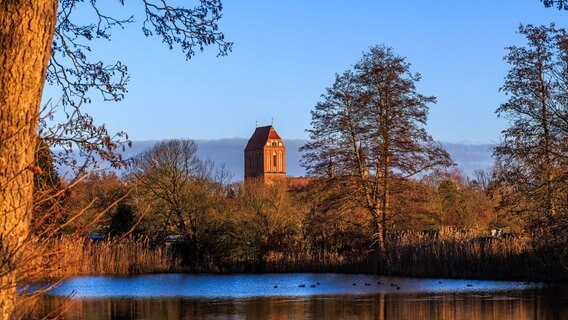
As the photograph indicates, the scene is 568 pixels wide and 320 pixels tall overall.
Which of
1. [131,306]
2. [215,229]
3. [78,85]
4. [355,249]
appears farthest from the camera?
[215,229]

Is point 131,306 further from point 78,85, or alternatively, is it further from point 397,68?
point 397,68

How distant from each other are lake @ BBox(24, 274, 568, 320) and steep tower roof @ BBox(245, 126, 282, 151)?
12332 centimetres

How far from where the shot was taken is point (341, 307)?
19.5 m

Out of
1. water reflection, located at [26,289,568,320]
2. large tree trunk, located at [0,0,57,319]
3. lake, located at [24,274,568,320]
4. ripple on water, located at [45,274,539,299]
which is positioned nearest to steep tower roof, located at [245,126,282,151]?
ripple on water, located at [45,274,539,299]

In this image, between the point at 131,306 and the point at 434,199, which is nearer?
the point at 131,306

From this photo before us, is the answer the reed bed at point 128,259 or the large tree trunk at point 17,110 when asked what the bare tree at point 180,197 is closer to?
the reed bed at point 128,259

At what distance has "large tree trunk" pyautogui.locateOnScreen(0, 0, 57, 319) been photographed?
14.2ft

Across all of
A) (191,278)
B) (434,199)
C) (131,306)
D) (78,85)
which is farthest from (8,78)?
(434,199)

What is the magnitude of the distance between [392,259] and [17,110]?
2779 cm

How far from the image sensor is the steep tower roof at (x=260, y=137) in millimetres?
154250

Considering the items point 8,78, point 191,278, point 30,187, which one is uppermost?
point 8,78

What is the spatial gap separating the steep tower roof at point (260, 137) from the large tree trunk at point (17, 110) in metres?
149

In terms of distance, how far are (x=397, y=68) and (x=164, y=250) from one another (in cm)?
1255

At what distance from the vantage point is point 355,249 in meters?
34.3
